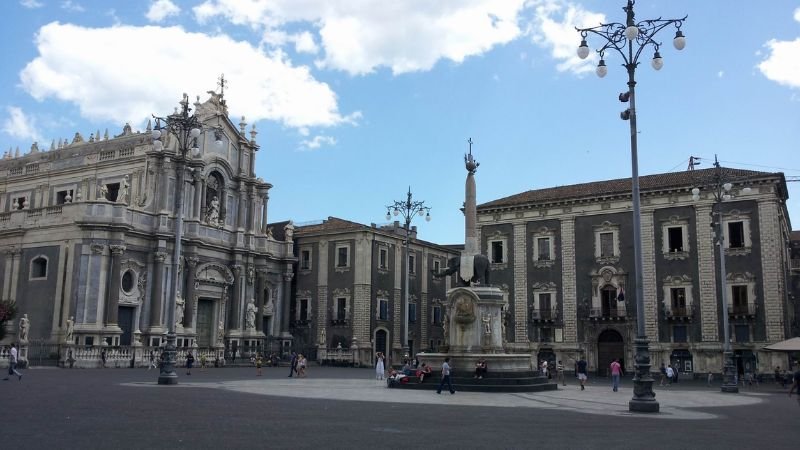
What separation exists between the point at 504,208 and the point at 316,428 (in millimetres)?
39050

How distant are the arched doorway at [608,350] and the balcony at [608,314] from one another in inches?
37.4

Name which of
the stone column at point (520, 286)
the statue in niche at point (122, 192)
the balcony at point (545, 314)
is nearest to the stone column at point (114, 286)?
the statue in niche at point (122, 192)

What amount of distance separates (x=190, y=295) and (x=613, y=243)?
89.1ft

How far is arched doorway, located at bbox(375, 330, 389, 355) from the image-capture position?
55.6 m

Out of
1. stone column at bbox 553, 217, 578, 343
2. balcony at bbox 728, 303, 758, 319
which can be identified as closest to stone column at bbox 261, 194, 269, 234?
stone column at bbox 553, 217, 578, 343

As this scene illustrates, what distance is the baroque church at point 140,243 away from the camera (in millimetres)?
41906

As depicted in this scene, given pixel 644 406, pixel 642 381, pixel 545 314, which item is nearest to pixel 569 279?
pixel 545 314

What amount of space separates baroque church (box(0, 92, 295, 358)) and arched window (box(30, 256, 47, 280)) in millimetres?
59

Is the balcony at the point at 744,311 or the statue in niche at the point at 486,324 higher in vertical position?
the balcony at the point at 744,311

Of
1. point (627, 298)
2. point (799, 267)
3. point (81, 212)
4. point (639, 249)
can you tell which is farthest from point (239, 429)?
point (799, 267)

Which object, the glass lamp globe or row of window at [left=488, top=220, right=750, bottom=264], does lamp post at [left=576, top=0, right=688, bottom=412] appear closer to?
the glass lamp globe

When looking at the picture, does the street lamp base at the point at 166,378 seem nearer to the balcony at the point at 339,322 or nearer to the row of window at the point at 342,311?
the row of window at the point at 342,311

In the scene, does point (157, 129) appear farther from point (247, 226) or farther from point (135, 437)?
point (247, 226)

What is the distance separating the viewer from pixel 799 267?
53.6m
